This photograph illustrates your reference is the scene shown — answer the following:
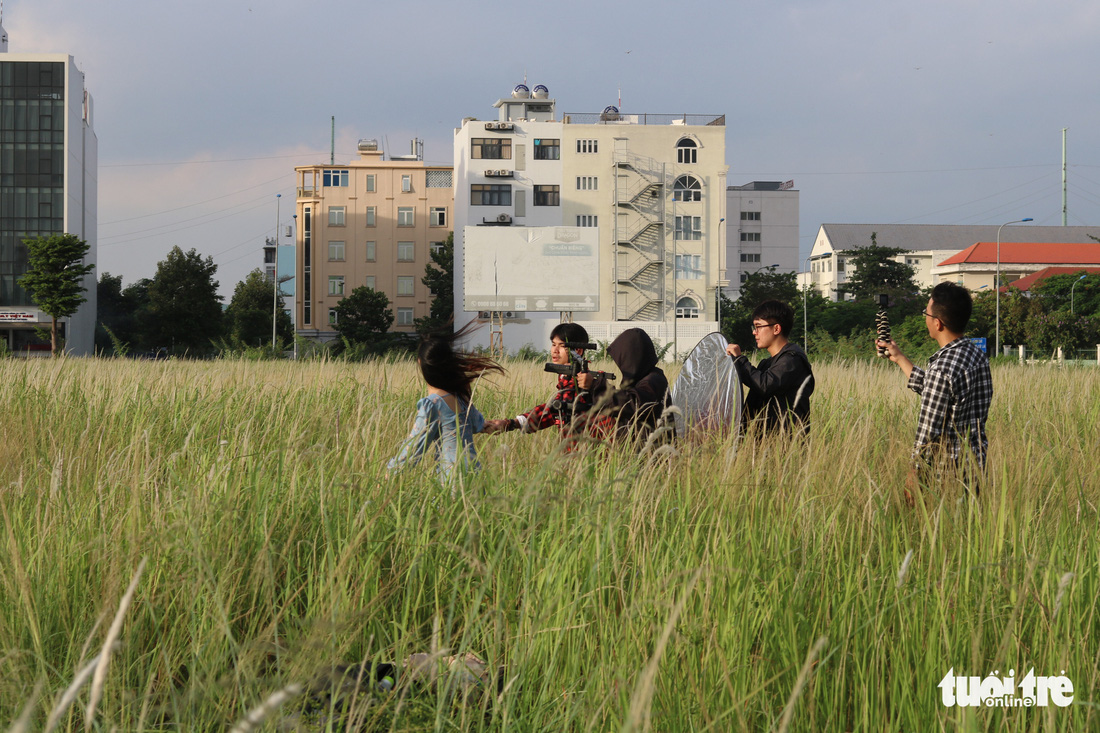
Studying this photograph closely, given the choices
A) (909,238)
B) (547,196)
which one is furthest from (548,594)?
(909,238)

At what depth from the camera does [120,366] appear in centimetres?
902

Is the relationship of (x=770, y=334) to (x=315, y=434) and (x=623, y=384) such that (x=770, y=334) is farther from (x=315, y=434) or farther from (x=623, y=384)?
(x=315, y=434)

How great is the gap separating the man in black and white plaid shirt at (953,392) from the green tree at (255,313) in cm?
6050

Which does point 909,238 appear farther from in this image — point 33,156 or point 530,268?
point 33,156

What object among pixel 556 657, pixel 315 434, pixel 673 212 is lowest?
pixel 556 657

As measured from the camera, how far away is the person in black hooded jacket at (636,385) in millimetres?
4664

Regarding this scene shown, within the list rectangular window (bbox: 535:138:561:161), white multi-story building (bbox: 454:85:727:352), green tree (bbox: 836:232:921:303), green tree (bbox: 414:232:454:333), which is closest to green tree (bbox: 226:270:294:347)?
green tree (bbox: 414:232:454:333)

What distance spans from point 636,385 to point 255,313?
67.6m

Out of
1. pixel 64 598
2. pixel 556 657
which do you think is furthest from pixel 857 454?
pixel 64 598

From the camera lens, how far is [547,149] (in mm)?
66688

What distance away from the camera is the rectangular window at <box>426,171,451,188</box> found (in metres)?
76.8

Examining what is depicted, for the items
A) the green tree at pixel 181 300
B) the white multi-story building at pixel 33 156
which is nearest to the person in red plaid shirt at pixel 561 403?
the green tree at pixel 181 300

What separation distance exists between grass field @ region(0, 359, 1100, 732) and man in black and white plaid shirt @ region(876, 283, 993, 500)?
1.31 feet

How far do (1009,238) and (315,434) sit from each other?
133m
